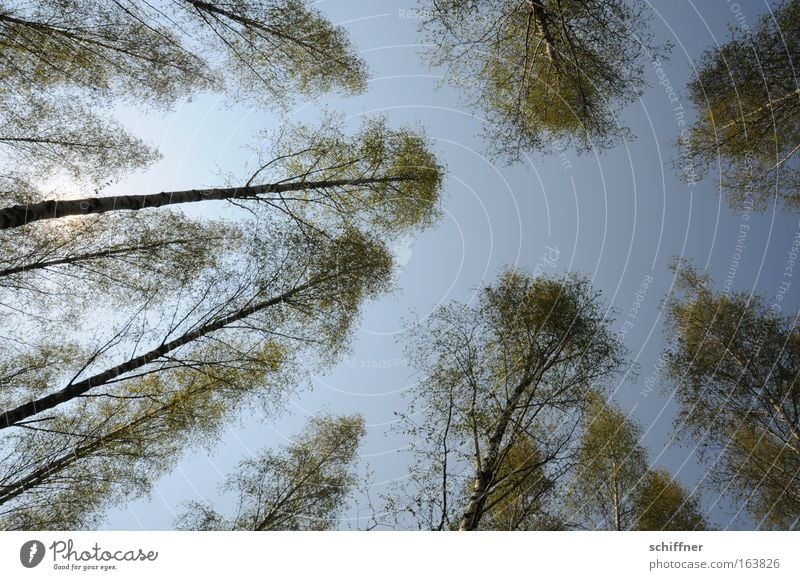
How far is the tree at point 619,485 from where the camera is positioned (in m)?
6.49

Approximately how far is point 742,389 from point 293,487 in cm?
767

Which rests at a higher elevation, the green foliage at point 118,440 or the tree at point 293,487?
the green foliage at point 118,440

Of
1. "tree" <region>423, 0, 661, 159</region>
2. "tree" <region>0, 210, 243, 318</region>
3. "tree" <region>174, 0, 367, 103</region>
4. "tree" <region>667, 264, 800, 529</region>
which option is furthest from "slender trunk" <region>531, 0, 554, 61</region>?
"tree" <region>0, 210, 243, 318</region>

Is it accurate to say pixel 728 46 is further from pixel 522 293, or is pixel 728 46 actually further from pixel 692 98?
pixel 522 293

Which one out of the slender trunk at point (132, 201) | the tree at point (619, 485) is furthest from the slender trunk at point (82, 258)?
the tree at point (619, 485)

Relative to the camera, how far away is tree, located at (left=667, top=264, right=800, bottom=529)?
247 inches

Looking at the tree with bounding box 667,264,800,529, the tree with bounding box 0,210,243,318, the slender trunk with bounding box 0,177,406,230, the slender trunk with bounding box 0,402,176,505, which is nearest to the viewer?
the slender trunk with bounding box 0,177,406,230

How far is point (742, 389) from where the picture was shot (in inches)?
272

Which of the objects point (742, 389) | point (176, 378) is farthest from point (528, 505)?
point (176, 378)

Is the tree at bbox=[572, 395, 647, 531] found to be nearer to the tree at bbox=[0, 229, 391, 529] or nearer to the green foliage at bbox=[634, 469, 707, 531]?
the green foliage at bbox=[634, 469, 707, 531]

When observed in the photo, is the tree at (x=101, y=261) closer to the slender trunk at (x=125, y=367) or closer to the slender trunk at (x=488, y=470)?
the slender trunk at (x=125, y=367)

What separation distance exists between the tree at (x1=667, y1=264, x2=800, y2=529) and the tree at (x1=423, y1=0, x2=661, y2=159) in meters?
3.29

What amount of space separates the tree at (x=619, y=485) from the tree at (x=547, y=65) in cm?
485
